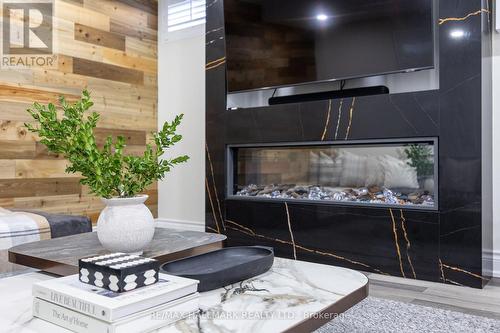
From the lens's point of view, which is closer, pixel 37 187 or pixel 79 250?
pixel 79 250

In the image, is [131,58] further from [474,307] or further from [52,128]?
[474,307]

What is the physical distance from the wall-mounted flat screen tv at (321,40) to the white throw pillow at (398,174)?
0.57 metres

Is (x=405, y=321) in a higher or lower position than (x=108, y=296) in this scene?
lower

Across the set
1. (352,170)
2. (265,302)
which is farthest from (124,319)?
(352,170)

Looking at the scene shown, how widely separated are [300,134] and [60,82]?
2.01 meters

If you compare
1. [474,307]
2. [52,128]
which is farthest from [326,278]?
[474,307]

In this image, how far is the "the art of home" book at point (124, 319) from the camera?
851mm

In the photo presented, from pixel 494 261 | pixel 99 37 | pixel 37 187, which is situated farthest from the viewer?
pixel 99 37

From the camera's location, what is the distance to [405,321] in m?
1.83

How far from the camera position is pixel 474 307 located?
2.06 metres

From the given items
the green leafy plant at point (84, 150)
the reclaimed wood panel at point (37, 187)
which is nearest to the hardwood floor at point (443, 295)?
the green leafy plant at point (84, 150)

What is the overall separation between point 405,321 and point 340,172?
133 centimetres

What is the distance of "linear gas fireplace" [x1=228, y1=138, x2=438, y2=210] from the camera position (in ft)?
8.68

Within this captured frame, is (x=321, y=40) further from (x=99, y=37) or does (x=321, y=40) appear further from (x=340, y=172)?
(x=99, y=37)
